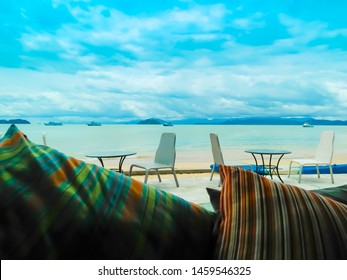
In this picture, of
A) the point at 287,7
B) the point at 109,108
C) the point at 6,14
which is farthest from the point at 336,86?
the point at 6,14

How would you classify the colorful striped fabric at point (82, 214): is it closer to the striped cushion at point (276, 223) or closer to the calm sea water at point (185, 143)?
the striped cushion at point (276, 223)

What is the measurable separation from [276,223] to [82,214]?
1.27 feet

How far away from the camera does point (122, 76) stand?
25.6 meters

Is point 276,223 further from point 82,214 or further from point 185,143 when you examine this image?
point 185,143

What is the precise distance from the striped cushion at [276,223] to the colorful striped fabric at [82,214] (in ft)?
0.26

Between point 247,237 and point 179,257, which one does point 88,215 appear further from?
point 247,237

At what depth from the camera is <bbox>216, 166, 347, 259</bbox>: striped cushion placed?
53 cm

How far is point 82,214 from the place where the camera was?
0.53 meters

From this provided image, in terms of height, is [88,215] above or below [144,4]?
below

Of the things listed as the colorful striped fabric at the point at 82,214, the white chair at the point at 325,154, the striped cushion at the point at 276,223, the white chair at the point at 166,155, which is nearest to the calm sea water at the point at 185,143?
the white chair at the point at 166,155

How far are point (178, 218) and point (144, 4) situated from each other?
580 inches

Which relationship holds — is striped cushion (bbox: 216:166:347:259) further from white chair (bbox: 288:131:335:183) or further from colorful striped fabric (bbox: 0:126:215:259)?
white chair (bbox: 288:131:335:183)

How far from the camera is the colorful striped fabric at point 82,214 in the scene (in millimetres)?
488

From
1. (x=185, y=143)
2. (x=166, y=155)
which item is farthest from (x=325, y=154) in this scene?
(x=185, y=143)
